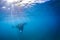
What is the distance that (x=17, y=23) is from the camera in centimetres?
132

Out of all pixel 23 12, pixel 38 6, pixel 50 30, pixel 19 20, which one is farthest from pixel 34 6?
pixel 50 30

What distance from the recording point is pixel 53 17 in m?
1.32

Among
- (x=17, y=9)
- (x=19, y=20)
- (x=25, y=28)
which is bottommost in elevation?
(x=25, y=28)

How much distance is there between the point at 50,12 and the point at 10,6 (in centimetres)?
56

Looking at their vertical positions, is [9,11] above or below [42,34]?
above

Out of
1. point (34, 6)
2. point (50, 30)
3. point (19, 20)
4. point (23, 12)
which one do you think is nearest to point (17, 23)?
point (19, 20)

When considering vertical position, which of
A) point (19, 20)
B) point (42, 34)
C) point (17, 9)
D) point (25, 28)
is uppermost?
point (17, 9)

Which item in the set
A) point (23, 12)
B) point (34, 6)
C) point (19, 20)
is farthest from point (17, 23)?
point (34, 6)

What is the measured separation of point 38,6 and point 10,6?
0.38m

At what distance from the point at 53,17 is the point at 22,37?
52 centimetres

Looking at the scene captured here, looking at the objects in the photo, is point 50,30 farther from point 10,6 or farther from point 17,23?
point 10,6

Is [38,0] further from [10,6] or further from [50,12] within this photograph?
[10,6]

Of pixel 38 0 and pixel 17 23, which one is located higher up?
pixel 38 0

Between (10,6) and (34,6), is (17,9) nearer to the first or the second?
(10,6)
